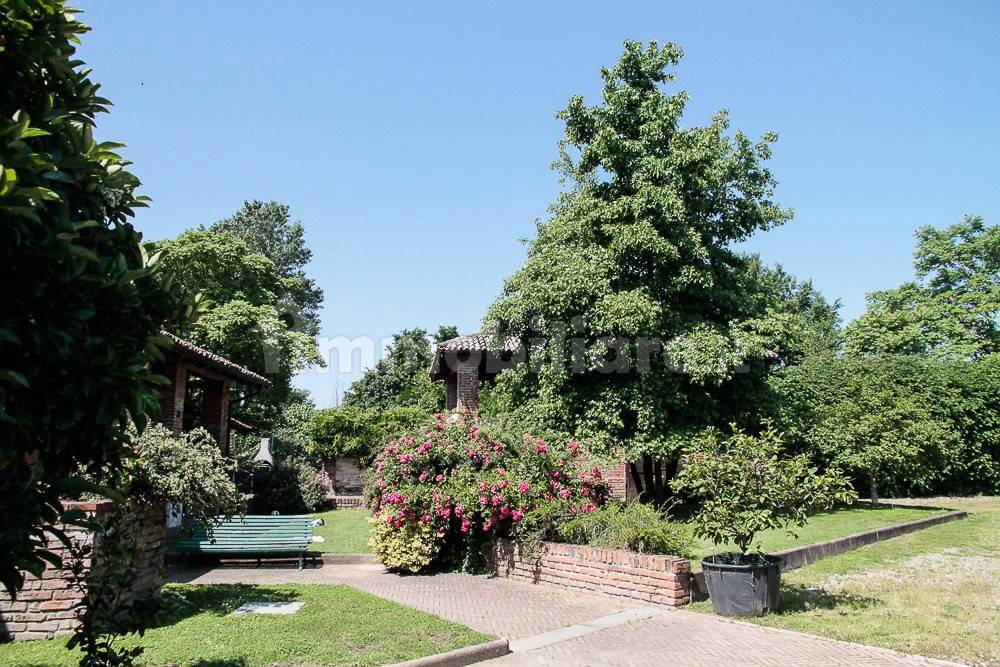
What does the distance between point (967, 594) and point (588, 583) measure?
499 cm

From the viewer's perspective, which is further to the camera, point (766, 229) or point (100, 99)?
point (766, 229)

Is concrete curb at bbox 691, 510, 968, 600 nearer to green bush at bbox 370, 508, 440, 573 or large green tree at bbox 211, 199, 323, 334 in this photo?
green bush at bbox 370, 508, 440, 573

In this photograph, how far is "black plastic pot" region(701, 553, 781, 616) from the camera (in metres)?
8.01

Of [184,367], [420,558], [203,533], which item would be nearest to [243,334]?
[184,367]

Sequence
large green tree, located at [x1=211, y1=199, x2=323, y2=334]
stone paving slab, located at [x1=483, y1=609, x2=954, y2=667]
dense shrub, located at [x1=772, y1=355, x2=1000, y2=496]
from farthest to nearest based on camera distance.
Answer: large green tree, located at [x1=211, y1=199, x2=323, y2=334]
dense shrub, located at [x1=772, y1=355, x2=1000, y2=496]
stone paving slab, located at [x1=483, y1=609, x2=954, y2=667]

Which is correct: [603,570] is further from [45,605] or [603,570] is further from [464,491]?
[45,605]

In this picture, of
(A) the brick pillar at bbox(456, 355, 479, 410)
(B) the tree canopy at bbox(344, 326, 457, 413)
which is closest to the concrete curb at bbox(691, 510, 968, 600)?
(A) the brick pillar at bbox(456, 355, 479, 410)

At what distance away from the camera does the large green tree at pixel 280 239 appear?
169ft

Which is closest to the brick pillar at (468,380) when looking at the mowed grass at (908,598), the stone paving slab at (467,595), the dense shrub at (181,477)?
the stone paving slab at (467,595)

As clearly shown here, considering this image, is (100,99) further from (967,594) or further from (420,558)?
(967,594)

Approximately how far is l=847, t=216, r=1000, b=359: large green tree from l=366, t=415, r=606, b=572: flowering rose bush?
1208 inches

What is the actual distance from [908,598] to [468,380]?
17.4 meters

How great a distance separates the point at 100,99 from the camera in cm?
418

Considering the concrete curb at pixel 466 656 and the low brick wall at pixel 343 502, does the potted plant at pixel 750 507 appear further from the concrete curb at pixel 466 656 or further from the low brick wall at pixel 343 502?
the low brick wall at pixel 343 502
